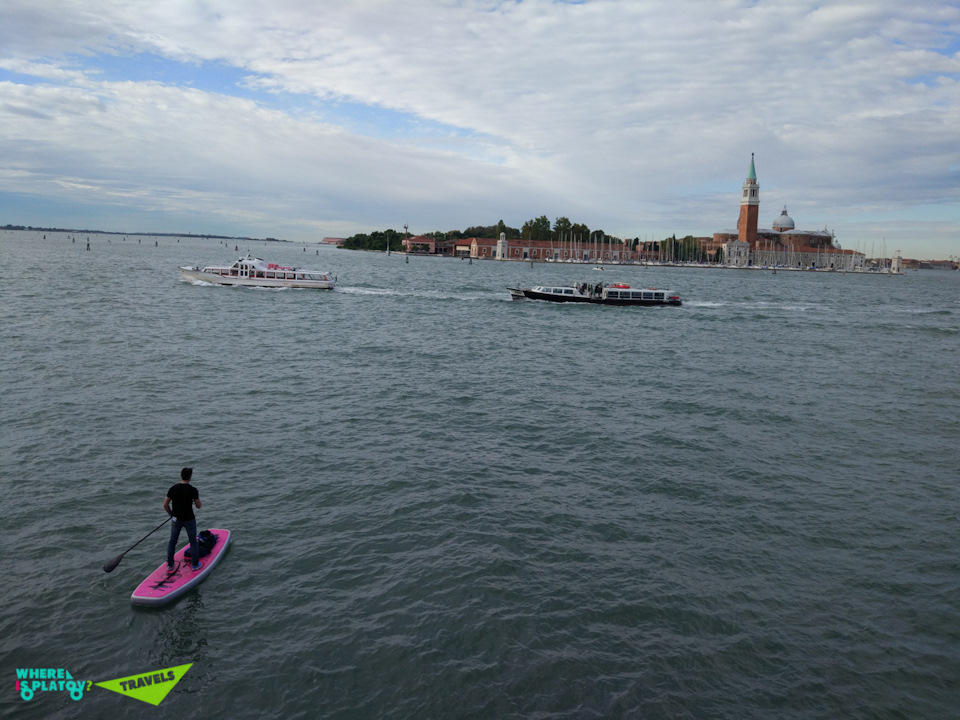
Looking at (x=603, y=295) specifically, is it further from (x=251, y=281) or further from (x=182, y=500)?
(x=182, y=500)

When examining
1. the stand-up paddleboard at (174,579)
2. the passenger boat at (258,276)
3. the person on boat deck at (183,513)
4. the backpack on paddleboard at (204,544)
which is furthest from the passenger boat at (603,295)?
the person on boat deck at (183,513)

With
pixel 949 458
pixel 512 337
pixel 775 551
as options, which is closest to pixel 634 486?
pixel 775 551

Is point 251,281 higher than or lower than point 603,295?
higher

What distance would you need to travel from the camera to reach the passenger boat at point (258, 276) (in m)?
72.9

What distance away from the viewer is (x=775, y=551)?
13.6 metres

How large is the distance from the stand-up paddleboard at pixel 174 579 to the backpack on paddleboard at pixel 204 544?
0.06 meters

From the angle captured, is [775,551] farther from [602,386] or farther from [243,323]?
[243,323]

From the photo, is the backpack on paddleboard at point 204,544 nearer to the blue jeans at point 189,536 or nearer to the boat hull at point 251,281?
the blue jeans at point 189,536

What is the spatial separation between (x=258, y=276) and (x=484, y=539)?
66914 millimetres

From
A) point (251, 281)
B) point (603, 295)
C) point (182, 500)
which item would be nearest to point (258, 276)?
point (251, 281)

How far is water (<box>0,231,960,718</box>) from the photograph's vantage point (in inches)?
376

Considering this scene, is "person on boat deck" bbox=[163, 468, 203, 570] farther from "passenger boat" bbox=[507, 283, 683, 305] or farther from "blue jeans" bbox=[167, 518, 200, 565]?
"passenger boat" bbox=[507, 283, 683, 305]

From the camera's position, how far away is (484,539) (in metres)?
13.5

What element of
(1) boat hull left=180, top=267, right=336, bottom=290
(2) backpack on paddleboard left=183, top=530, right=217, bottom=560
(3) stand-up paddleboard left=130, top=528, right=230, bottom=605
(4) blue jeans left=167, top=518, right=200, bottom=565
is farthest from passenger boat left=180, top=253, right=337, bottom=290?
(4) blue jeans left=167, top=518, right=200, bottom=565
